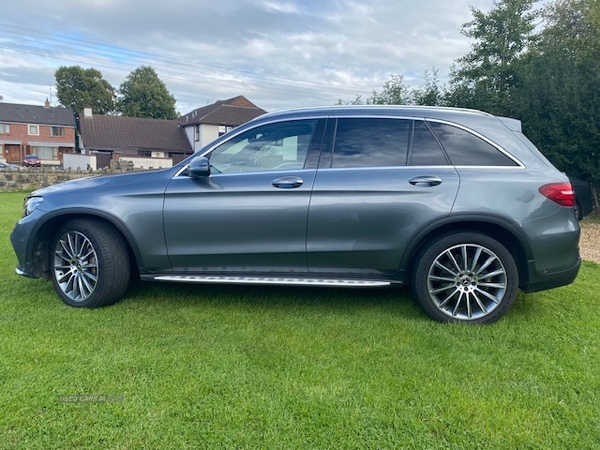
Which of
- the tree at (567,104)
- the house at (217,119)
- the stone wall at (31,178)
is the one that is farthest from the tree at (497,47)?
the house at (217,119)

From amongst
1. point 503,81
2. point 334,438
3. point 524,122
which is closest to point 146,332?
point 334,438

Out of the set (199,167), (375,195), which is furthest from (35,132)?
(375,195)

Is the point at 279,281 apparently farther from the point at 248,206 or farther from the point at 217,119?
the point at 217,119

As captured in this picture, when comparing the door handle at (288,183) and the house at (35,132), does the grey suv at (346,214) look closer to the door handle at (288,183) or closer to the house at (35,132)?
the door handle at (288,183)

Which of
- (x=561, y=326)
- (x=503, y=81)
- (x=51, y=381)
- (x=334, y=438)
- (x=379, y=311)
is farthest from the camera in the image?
(x=503, y=81)

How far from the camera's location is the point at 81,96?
5847cm

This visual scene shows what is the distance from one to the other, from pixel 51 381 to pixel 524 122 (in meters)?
11.0

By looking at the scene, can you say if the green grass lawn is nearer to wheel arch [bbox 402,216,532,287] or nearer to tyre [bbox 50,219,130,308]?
tyre [bbox 50,219,130,308]

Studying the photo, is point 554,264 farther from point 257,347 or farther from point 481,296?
point 257,347

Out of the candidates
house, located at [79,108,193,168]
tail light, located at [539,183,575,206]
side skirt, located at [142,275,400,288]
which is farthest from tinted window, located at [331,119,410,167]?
house, located at [79,108,193,168]

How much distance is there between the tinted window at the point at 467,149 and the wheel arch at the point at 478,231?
0.47 m

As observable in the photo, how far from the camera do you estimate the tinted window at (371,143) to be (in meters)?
3.45

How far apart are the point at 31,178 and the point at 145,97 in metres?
45.2

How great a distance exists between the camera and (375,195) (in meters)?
3.31
